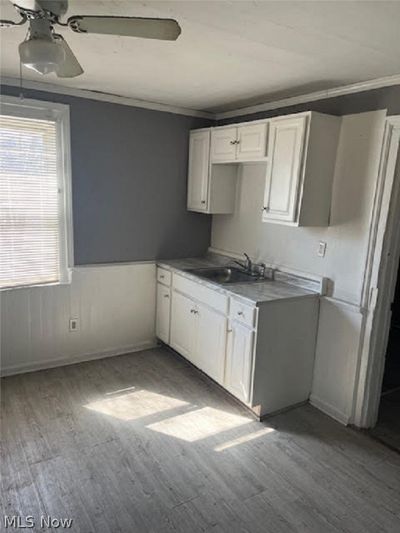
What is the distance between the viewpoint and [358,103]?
2.60 metres

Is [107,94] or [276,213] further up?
[107,94]

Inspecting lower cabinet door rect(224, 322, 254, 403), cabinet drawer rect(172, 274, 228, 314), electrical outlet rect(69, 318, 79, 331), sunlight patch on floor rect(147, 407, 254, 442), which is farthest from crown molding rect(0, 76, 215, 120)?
sunlight patch on floor rect(147, 407, 254, 442)

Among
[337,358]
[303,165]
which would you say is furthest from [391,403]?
[303,165]

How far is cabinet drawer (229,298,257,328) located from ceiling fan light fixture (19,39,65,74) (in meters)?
1.86

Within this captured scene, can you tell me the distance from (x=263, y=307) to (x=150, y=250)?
1580 millimetres

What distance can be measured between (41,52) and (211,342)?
91.4 inches

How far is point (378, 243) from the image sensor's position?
2533 millimetres

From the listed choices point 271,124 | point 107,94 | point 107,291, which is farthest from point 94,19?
point 107,291

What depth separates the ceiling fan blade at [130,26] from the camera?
4.49ft

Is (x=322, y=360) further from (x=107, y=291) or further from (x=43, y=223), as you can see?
(x=43, y=223)

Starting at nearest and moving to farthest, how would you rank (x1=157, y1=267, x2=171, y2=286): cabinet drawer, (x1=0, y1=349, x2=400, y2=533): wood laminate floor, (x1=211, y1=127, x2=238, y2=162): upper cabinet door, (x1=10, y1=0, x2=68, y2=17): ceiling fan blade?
(x1=10, y1=0, x2=68, y2=17): ceiling fan blade, (x1=0, y1=349, x2=400, y2=533): wood laminate floor, (x1=211, y1=127, x2=238, y2=162): upper cabinet door, (x1=157, y1=267, x2=171, y2=286): cabinet drawer

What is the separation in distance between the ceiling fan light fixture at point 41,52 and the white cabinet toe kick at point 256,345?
185 centimetres

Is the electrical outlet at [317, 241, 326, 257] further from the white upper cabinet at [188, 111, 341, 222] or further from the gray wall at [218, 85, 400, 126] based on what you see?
the gray wall at [218, 85, 400, 126]

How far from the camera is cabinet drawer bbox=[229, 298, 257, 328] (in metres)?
2.66
